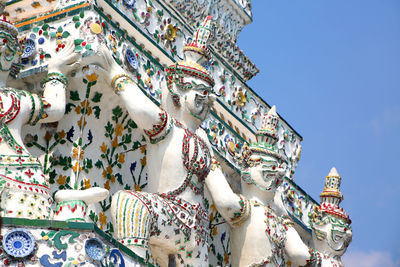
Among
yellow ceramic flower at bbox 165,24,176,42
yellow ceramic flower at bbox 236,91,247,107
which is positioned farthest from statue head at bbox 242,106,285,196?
yellow ceramic flower at bbox 165,24,176,42

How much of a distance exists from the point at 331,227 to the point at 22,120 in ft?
12.5

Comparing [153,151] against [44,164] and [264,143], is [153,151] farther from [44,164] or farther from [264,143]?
[264,143]

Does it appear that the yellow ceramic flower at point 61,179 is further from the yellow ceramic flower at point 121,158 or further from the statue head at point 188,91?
the statue head at point 188,91

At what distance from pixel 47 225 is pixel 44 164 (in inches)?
51.1

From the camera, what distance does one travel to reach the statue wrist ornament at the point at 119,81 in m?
8.11

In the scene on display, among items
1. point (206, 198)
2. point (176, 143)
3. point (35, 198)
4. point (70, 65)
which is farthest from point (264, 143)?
point (35, 198)

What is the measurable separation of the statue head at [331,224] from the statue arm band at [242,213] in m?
1.55

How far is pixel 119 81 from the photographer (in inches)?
320

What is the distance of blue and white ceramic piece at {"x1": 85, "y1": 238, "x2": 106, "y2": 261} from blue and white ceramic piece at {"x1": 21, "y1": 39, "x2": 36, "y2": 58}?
6.59 feet

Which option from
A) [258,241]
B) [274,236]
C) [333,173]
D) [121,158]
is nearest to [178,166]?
[121,158]

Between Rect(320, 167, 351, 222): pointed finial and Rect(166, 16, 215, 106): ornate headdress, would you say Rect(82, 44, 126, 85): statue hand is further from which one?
Rect(320, 167, 351, 222): pointed finial

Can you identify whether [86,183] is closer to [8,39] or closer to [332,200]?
[8,39]

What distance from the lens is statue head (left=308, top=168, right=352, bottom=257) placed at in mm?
10328

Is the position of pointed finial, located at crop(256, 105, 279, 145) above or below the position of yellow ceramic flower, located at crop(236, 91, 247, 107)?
below
